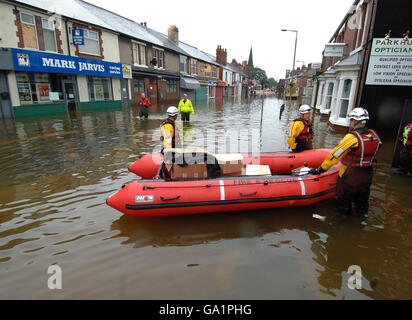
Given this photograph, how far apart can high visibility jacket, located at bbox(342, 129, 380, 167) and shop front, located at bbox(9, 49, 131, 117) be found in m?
17.0

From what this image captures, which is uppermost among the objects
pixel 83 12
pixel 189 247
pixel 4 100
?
pixel 83 12

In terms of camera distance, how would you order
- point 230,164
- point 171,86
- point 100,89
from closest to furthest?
point 230,164
point 100,89
point 171,86

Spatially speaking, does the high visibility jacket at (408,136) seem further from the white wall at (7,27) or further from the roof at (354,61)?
the white wall at (7,27)

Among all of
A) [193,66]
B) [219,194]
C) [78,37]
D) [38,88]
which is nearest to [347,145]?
[219,194]

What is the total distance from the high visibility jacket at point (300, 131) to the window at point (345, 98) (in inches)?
290

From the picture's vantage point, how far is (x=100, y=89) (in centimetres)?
1998

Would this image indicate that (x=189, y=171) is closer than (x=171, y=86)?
Yes

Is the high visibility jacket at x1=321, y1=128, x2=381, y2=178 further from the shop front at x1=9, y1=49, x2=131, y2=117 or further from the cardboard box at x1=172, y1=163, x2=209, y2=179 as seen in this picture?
the shop front at x1=9, y1=49, x2=131, y2=117

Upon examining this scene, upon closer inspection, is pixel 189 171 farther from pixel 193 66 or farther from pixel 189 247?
pixel 193 66

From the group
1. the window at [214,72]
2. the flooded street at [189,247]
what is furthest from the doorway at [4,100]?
the window at [214,72]

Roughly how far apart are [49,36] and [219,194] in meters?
17.5

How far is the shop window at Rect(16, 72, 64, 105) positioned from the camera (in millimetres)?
14644

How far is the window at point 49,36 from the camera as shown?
605 inches
